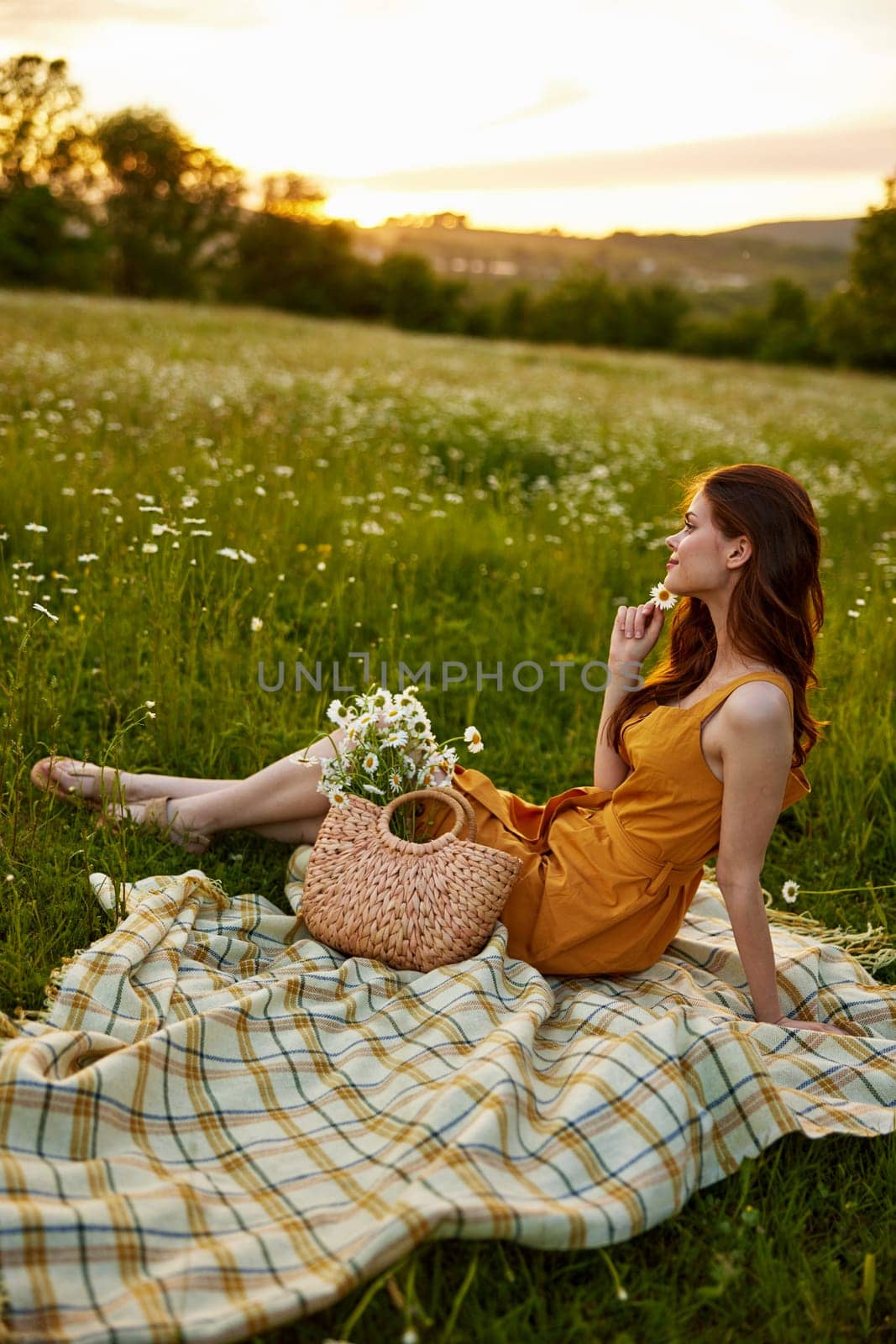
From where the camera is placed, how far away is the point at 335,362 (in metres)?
14.4

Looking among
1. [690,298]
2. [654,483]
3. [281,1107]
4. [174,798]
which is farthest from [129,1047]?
[690,298]

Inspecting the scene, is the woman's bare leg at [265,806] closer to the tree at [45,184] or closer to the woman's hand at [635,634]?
the woman's hand at [635,634]

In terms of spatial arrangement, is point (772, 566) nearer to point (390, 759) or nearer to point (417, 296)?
point (390, 759)

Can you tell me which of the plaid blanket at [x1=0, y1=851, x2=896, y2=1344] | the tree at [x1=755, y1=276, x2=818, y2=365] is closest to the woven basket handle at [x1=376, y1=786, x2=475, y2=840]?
the plaid blanket at [x1=0, y1=851, x2=896, y2=1344]

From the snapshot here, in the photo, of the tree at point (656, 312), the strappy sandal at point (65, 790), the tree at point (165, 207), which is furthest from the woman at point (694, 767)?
the tree at point (656, 312)

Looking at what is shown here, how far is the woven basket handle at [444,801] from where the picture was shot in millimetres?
3049

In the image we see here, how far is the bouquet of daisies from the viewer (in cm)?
315

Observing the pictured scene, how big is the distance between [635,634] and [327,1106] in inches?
63.4

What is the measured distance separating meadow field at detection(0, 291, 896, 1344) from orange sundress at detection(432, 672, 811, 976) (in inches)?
27.2

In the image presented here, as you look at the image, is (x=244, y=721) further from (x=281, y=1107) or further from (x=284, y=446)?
(x=284, y=446)

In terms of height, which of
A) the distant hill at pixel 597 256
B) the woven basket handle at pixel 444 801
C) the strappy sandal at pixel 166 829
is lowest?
the strappy sandal at pixel 166 829

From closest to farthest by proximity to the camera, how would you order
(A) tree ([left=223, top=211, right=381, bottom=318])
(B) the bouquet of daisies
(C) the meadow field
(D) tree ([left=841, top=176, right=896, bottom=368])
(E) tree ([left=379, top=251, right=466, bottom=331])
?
(C) the meadow field, (B) the bouquet of daisies, (D) tree ([left=841, top=176, right=896, bottom=368]), (A) tree ([left=223, top=211, right=381, bottom=318]), (E) tree ([left=379, top=251, right=466, bottom=331])

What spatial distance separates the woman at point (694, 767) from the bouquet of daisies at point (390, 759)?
12 centimetres

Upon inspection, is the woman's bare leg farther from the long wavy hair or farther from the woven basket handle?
the long wavy hair
